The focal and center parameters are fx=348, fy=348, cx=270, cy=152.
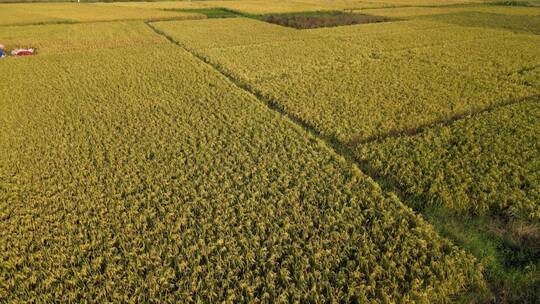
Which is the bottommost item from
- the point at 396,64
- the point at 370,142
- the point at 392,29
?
the point at 370,142

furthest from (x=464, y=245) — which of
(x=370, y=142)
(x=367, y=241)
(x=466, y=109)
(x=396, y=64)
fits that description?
A: (x=396, y=64)

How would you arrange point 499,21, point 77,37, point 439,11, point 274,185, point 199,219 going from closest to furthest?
point 199,219 → point 274,185 → point 77,37 → point 499,21 → point 439,11

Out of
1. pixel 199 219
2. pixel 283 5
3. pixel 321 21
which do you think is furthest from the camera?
pixel 283 5

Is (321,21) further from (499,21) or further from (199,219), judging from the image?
(199,219)

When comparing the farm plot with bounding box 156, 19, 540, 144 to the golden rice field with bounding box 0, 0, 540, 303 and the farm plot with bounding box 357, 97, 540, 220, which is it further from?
the farm plot with bounding box 357, 97, 540, 220

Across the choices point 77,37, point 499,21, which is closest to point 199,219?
point 77,37

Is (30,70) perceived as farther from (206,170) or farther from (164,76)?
(206,170)
